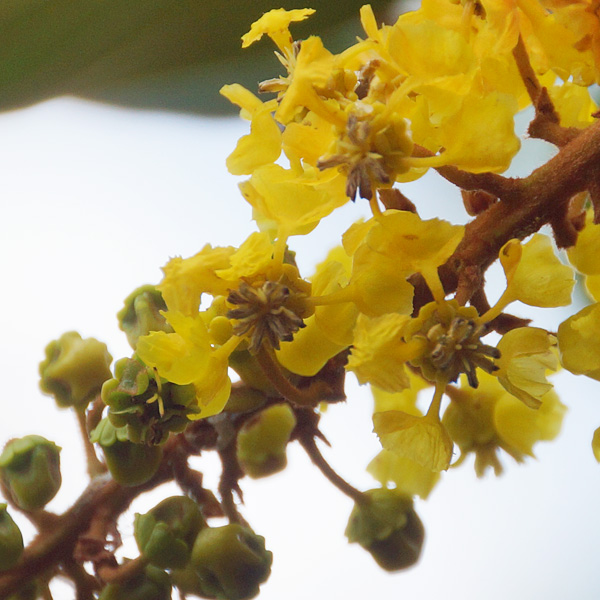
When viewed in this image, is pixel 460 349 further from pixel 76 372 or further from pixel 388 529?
pixel 76 372

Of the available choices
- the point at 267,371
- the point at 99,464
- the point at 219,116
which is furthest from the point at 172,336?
the point at 219,116

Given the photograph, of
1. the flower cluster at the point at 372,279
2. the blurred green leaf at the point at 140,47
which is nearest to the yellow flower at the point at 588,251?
the flower cluster at the point at 372,279

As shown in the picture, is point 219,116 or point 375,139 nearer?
point 375,139

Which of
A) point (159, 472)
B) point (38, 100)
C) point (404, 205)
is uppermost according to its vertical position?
point (38, 100)

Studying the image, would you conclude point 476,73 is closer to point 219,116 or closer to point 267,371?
point 267,371

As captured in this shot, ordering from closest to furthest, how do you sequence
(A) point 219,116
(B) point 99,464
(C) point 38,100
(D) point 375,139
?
(D) point 375,139 < (B) point 99,464 < (C) point 38,100 < (A) point 219,116

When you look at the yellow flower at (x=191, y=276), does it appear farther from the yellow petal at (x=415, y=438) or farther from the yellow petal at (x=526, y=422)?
the yellow petal at (x=526, y=422)

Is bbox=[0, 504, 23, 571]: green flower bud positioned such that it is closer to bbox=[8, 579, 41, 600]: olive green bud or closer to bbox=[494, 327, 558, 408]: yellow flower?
bbox=[8, 579, 41, 600]: olive green bud

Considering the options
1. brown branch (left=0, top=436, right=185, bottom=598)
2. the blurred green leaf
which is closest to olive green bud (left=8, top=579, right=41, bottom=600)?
brown branch (left=0, top=436, right=185, bottom=598)

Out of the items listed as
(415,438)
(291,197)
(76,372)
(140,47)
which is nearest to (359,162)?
(291,197)
